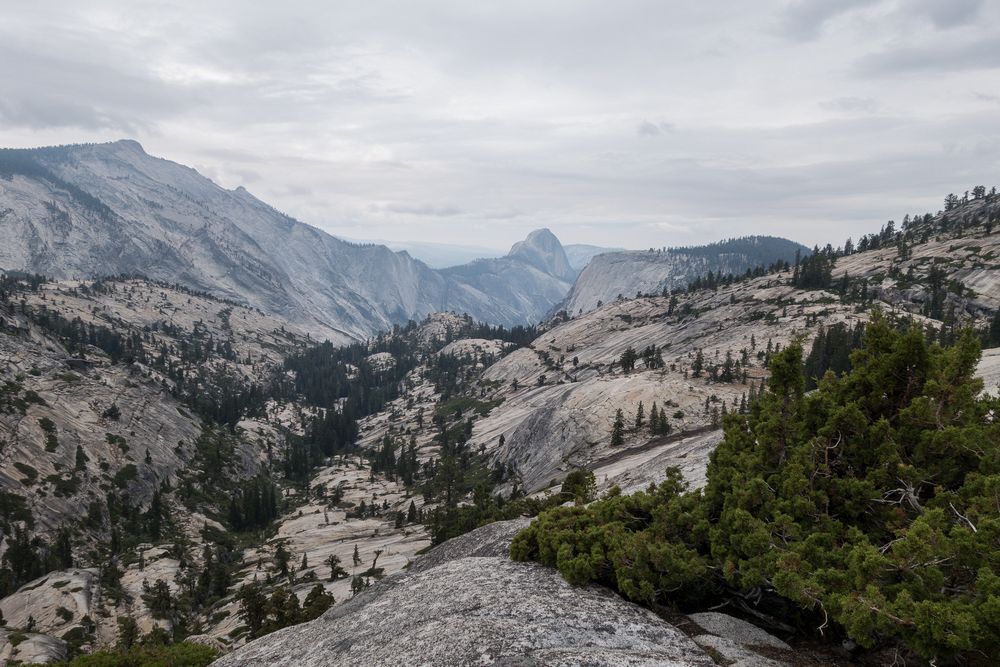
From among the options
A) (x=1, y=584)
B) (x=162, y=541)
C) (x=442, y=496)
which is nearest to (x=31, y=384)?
(x=162, y=541)

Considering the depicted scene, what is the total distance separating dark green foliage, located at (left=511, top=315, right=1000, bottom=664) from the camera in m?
14.7

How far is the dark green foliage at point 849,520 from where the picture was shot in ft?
48.3

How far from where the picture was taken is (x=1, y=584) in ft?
344

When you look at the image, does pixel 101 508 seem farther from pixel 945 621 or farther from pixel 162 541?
pixel 945 621

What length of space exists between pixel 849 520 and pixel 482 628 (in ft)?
47.3

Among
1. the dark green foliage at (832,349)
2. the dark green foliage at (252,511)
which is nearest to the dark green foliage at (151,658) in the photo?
the dark green foliage at (252,511)

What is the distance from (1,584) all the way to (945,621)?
14816 cm

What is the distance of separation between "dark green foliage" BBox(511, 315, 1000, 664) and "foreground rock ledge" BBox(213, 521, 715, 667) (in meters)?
1.44

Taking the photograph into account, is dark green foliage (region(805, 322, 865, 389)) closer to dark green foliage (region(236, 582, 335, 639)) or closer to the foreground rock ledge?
dark green foliage (region(236, 582, 335, 639))

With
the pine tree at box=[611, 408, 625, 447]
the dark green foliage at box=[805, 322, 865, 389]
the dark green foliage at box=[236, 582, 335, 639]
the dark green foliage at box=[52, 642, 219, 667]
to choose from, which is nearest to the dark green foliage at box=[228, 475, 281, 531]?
the dark green foliage at box=[236, 582, 335, 639]

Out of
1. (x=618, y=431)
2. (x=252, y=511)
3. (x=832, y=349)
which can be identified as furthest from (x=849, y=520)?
(x=252, y=511)

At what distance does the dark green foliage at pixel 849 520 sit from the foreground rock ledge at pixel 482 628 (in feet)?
4.74

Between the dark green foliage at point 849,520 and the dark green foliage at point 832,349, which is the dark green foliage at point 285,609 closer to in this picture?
the dark green foliage at point 849,520

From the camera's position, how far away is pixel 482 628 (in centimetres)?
1811
